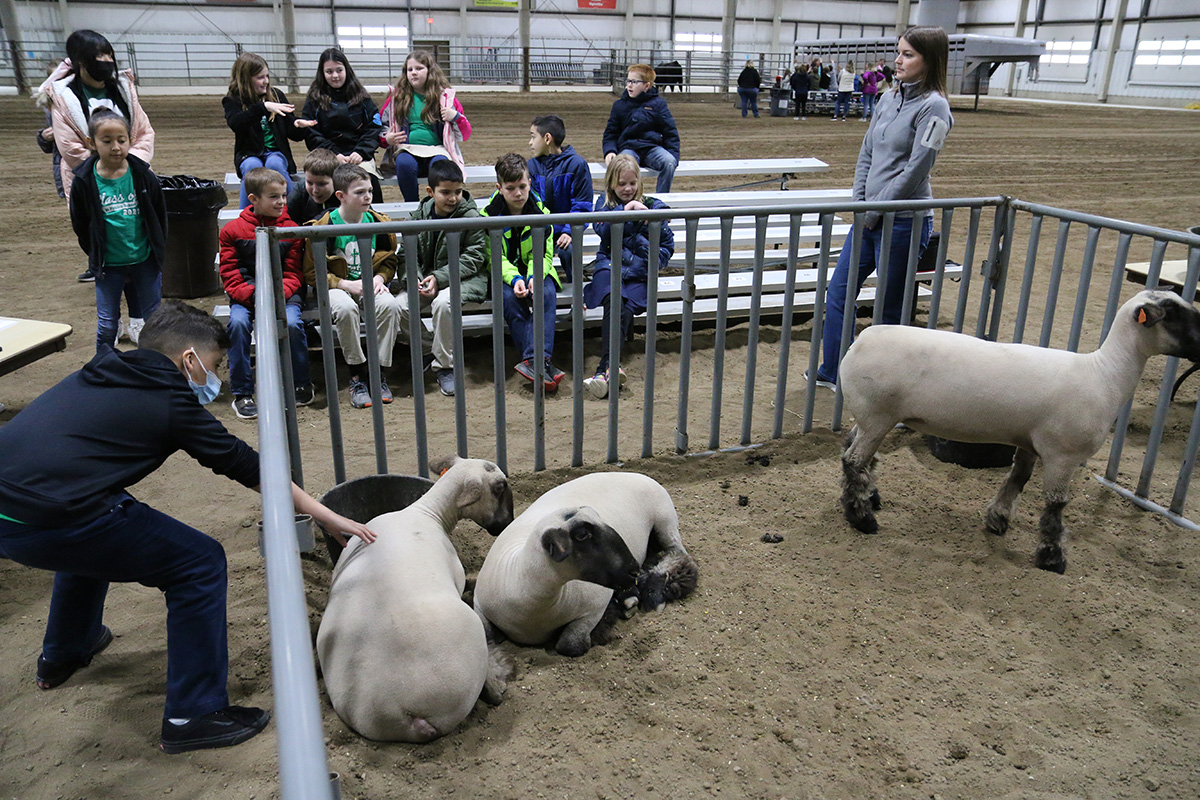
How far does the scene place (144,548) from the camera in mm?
2604

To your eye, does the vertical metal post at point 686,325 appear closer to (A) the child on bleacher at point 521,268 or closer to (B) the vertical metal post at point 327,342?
(A) the child on bleacher at point 521,268

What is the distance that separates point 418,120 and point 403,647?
18.8 feet

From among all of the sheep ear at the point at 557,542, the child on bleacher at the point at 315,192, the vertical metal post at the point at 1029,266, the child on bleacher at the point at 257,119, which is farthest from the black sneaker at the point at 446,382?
the vertical metal post at the point at 1029,266

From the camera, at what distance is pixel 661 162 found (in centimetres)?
845

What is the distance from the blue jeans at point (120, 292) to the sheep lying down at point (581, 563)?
11.7 ft

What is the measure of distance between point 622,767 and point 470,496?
4.13 ft

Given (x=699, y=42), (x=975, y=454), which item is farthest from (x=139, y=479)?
(x=699, y=42)

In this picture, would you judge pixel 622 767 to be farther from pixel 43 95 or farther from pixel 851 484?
pixel 43 95

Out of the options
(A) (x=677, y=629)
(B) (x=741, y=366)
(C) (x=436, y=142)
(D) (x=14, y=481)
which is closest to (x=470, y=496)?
(A) (x=677, y=629)

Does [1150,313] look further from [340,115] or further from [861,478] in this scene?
[340,115]

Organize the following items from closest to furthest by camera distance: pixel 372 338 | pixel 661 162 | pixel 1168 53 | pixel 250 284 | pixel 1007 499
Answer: pixel 372 338 < pixel 1007 499 < pixel 250 284 < pixel 661 162 < pixel 1168 53

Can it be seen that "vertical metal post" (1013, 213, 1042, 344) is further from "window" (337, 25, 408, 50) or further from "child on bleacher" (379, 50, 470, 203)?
"window" (337, 25, 408, 50)

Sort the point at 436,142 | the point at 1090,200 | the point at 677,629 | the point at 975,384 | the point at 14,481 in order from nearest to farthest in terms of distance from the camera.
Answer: the point at 14,481 < the point at 677,629 < the point at 975,384 < the point at 436,142 < the point at 1090,200

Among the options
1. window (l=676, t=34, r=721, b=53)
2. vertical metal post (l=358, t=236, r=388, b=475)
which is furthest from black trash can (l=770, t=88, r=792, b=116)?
vertical metal post (l=358, t=236, r=388, b=475)
